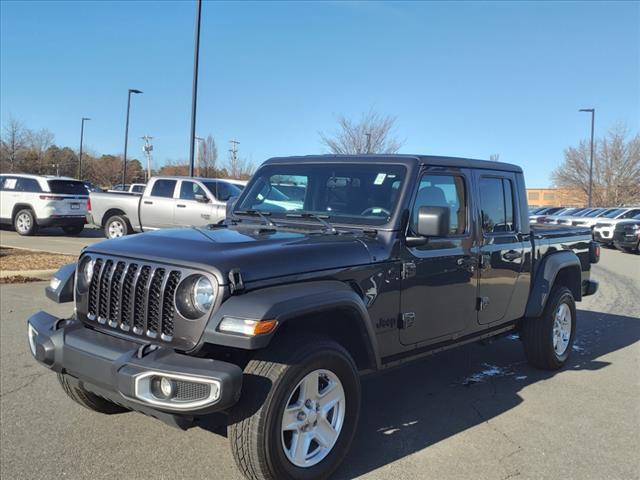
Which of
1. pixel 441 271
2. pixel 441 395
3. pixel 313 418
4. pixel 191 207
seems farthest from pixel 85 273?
pixel 191 207

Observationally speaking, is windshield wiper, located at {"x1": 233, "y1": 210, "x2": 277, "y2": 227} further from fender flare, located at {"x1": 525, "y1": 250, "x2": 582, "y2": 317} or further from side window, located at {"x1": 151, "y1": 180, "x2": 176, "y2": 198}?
side window, located at {"x1": 151, "y1": 180, "x2": 176, "y2": 198}

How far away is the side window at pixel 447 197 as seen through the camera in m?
4.03

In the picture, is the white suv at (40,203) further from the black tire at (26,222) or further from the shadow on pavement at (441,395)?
the shadow on pavement at (441,395)

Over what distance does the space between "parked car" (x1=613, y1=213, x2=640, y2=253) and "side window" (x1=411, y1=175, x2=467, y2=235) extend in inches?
668

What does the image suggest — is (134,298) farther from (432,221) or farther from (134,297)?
(432,221)

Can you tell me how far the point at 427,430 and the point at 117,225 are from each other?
13.2m

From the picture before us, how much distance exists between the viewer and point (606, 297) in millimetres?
10109

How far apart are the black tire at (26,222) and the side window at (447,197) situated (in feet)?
51.0

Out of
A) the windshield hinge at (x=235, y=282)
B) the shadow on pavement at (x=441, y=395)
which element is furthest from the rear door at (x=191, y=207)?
the windshield hinge at (x=235, y=282)

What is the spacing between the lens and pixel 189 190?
14297 mm

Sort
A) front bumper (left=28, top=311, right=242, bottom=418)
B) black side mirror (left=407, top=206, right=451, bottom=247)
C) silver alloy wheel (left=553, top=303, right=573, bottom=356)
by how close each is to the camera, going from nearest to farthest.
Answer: front bumper (left=28, top=311, right=242, bottom=418) → black side mirror (left=407, top=206, right=451, bottom=247) → silver alloy wheel (left=553, top=303, right=573, bottom=356)

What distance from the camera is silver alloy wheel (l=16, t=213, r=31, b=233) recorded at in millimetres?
16753

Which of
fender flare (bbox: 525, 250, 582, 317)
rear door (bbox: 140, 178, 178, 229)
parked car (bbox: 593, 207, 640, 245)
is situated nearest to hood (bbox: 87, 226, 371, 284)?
fender flare (bbox: 525, 250, 582, 317)

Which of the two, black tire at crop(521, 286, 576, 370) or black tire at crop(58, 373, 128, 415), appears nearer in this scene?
black tire at crop(58, 373, 128, 415)
